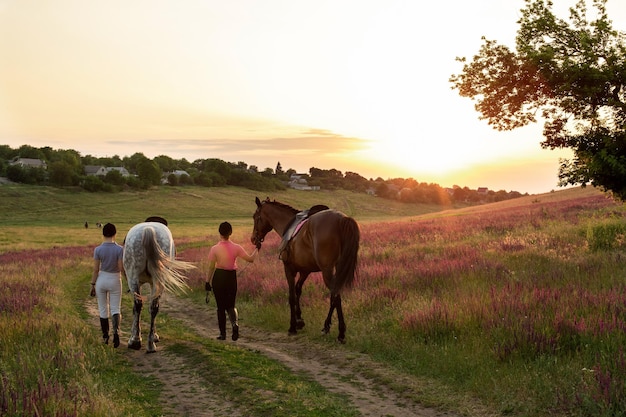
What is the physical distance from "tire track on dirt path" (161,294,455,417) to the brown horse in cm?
65

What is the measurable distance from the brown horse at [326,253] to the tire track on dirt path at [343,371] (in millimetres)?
651

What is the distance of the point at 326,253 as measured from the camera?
31.1ft

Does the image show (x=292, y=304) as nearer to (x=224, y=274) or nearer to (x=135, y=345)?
(x=224, y=274)

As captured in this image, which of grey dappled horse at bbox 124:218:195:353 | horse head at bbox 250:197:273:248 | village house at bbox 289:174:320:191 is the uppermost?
village house at bbox 289:174:320:191

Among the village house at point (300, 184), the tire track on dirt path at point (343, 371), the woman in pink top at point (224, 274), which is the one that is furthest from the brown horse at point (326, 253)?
the village house at point (300, 184)

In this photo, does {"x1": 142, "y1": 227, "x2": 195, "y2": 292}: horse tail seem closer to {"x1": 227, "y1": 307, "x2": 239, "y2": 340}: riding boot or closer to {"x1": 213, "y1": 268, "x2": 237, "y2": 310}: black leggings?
{"x1": 213, "y1": 268, "x2": 237, "y2": 310}: black leggings

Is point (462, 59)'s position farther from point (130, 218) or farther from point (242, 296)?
point (130, 218)

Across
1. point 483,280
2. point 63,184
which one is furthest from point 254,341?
point 63,184

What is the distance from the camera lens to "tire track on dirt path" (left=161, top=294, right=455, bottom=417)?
5930 millimetres

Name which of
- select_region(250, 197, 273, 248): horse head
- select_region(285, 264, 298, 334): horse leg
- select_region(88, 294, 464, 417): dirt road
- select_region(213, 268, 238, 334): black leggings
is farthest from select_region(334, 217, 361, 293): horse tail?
select_region(250, 197, 273, 248): horse head

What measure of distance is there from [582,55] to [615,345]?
36.6ft

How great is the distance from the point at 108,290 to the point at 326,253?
168 inches

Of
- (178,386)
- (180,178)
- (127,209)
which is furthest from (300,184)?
(178,386)

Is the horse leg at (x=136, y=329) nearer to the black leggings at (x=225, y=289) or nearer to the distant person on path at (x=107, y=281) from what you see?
the distant person on path at (x=107, y=281)
